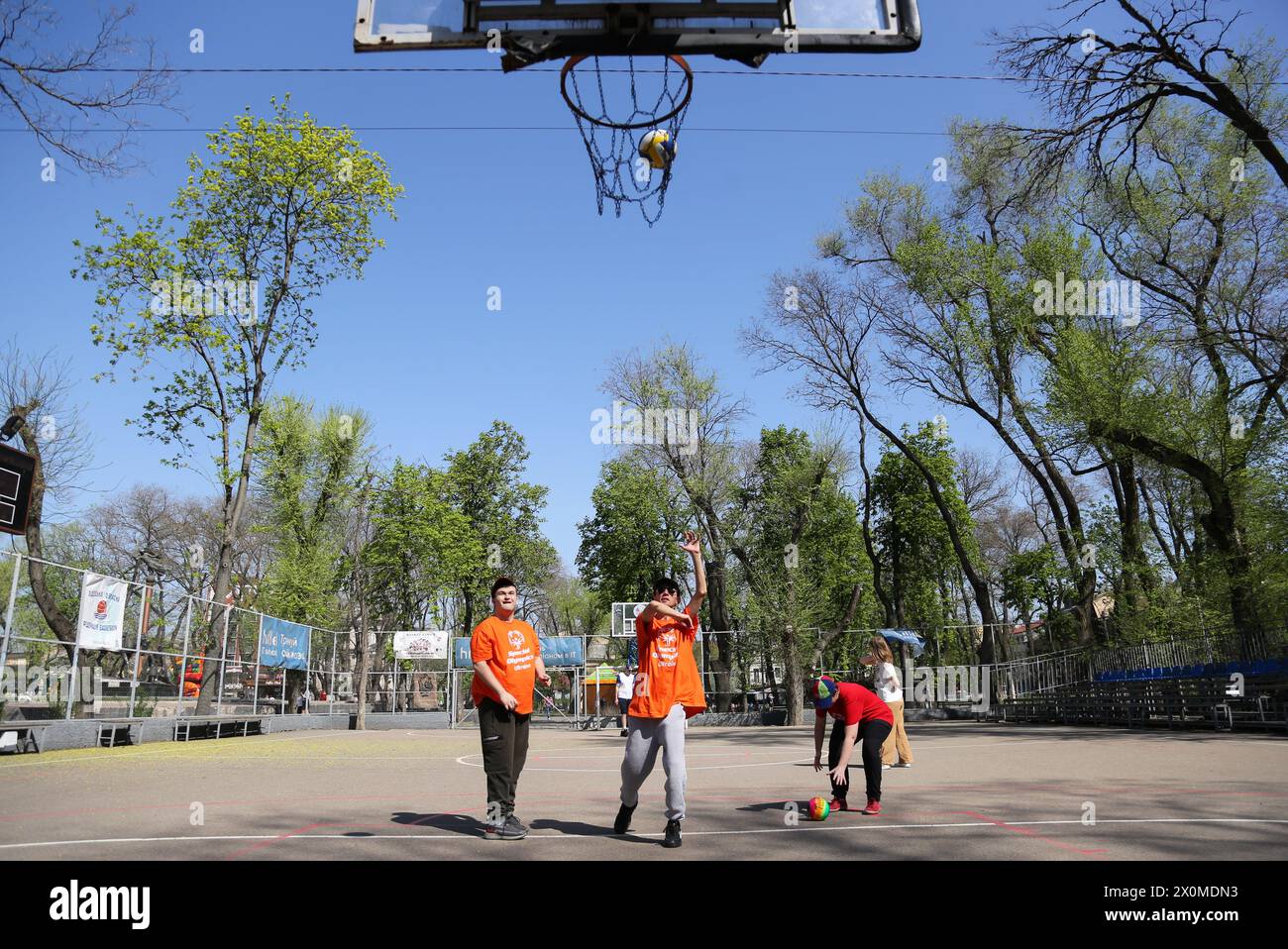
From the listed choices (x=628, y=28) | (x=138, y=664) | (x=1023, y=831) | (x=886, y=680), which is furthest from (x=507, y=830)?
(x=138, y=664)

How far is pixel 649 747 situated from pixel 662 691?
42 centimetres

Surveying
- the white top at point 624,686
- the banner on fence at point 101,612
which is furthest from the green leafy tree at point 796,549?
the banner on fence at point 101,612

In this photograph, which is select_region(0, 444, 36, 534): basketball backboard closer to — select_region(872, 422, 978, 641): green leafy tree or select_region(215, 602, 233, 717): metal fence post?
select_region(215, 602, 233, 717): metal fence post

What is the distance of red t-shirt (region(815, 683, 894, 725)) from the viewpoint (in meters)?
8.22

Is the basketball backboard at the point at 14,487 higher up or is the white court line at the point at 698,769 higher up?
the basketball backboard at the point at 14,487

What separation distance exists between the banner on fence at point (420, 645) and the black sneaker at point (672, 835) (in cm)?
3284

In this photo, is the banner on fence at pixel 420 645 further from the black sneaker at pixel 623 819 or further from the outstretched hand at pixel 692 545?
the outstretched hand at pixel 692 545

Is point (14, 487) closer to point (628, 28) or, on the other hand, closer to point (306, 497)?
point (628, 28)

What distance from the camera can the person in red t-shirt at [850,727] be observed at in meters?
8.05

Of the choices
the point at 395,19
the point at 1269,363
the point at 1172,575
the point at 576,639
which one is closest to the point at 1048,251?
the point at 1269,363

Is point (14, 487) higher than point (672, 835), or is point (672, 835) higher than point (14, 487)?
point (14, 487)

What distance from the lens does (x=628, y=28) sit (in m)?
8.17
